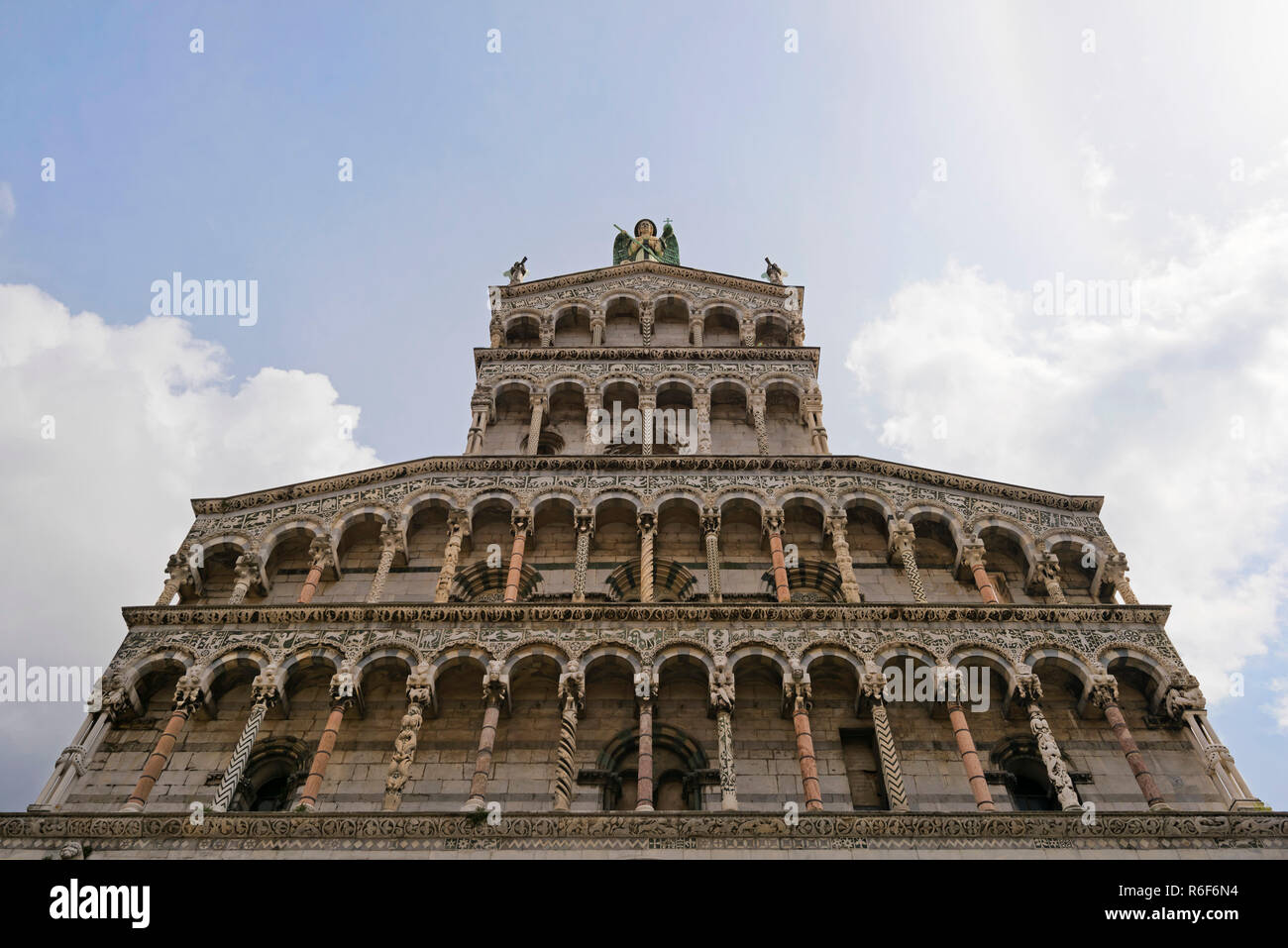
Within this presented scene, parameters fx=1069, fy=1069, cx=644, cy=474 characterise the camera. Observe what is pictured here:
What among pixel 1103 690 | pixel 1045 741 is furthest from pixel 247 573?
pixel 1103 690

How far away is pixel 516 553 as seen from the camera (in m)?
19.8

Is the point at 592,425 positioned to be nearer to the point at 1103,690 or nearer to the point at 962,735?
the point at 962,735

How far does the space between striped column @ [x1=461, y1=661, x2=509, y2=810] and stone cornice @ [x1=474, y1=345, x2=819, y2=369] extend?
10864mm

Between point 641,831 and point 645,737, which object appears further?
point 645,737

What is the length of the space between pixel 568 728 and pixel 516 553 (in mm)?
4221

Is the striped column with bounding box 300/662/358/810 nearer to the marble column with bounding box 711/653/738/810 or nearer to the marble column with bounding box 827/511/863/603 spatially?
the marble column with bounding box 711/653/738/810

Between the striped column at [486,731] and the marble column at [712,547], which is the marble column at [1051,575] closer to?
the marble column at [712,547]

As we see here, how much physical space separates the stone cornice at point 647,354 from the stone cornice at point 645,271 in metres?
2.90

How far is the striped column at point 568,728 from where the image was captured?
1592 centimetres

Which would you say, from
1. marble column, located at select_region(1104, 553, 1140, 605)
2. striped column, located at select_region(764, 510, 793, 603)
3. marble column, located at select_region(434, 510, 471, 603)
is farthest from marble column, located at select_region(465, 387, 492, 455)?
marble column, located at select_region(1104, 553, 1140, 605)

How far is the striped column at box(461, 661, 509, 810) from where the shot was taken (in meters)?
15.5

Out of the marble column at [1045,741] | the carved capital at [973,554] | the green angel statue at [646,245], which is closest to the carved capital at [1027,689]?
the marble column at [1045,741]
